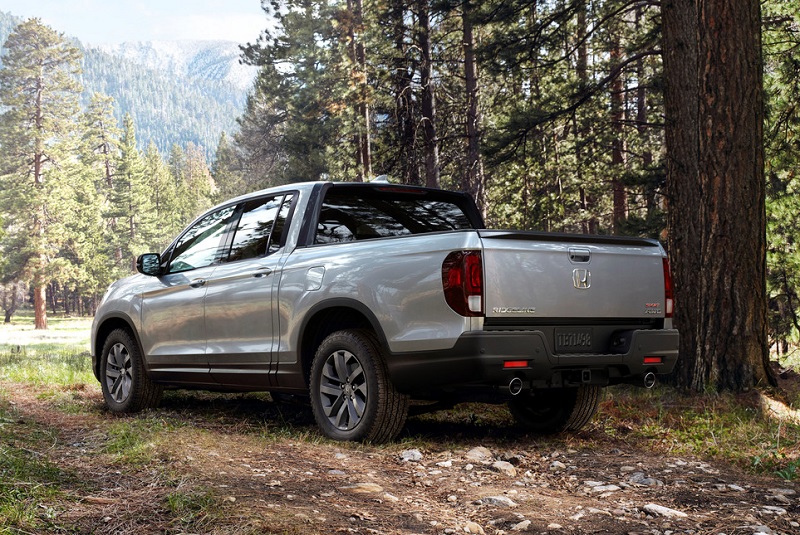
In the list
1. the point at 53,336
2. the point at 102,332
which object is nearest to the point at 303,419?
the point at 102,332

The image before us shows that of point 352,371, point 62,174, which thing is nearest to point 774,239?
point 352,371

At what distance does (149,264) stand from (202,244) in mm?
583

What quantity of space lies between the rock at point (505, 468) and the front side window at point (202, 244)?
3.28 meters

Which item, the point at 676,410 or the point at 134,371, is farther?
the point at 134,371

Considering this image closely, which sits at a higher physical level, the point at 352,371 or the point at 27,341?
the point at 352,371

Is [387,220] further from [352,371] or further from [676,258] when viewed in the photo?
[676,258]

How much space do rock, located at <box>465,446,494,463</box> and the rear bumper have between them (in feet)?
1.90

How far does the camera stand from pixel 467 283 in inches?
203

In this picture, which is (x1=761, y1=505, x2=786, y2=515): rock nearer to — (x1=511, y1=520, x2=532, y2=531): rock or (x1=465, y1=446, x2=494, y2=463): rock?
(x1=511, y1=520, x2=532, y2=531): rock

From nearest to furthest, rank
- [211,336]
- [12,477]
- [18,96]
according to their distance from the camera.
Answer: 1. [12,477]
2. [211,336]
3. [18,96]

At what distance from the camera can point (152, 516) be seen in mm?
3793

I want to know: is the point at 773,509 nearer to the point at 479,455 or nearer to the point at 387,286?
the point at 479,455

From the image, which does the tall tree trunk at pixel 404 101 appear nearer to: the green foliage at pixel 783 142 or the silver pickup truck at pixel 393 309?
the green foliage at pixel 783 142

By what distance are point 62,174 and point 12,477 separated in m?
63.2
